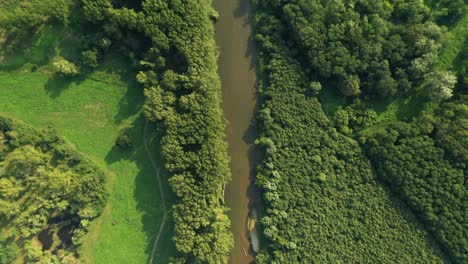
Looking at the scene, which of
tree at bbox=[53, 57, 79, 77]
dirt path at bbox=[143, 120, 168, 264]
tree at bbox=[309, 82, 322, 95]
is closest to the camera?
tree at bbox=[53, 57, 79, 77]

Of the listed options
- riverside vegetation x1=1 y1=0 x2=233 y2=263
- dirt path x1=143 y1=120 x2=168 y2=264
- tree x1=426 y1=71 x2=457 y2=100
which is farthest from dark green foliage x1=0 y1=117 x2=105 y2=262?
tree x1=426 y1=71 x2=457 y2=100

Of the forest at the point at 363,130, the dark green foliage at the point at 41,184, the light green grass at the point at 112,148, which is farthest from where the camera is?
the light green grass at the point at 112,148

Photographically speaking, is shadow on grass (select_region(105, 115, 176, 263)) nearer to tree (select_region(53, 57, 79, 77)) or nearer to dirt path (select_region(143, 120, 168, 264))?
dirt path (select_region(143, 120, 168, 264))

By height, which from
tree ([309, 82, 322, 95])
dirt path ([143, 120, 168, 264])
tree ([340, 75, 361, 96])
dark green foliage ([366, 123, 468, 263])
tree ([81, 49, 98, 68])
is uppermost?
tree ([340, 75, 361, 96])

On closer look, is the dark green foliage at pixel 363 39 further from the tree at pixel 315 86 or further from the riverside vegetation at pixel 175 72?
the riverside vegetation at pixel 175 72

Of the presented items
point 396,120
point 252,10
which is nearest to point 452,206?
point 396,120

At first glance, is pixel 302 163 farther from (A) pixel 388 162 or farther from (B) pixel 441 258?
(B) pixel 441 258

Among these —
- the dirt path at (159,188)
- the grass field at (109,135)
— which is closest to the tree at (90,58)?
the grass field at (109,135)
